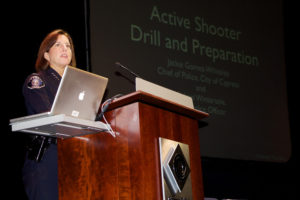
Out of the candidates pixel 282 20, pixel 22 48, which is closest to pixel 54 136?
pixel 22 48

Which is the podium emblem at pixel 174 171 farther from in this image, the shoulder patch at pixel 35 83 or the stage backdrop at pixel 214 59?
the stage backdrop at pixel 214 59

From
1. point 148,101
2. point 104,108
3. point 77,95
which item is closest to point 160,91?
point 148,101

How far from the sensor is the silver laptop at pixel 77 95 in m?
1.73

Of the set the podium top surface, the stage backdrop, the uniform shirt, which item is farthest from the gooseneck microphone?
the stage backdrop

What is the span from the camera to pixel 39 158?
6.45 ft

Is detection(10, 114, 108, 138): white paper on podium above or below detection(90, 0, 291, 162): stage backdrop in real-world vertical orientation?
below

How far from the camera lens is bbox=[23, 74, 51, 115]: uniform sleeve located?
6.48ft

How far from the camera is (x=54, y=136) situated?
192 centimetres

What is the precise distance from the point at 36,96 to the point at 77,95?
305 mm

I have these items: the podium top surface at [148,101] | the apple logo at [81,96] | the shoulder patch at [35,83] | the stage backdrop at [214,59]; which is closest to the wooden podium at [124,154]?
the podium top surface at [148,101]

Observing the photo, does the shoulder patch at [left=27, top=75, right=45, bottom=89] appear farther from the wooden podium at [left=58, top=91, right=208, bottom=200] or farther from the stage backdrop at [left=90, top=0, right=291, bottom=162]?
the stage backdrop at [left=90, top=0, right=291, bottom=162]

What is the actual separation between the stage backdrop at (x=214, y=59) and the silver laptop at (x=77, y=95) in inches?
47.2

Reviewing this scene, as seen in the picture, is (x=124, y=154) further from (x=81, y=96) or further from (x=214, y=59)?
(x=214, y=59)

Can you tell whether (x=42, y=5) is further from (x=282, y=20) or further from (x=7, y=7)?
(x=282, y=20)
